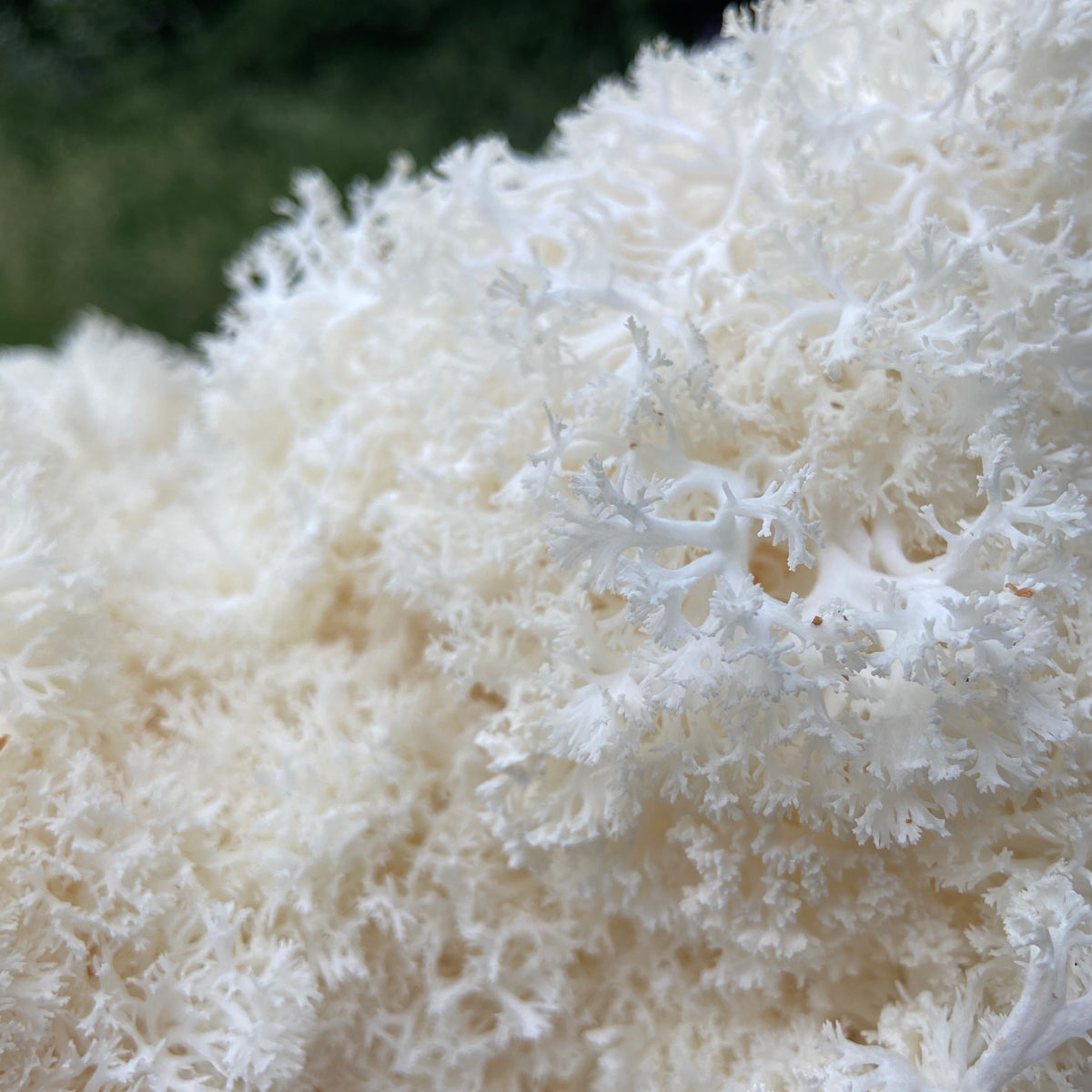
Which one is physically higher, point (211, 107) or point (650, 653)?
point (211, 107)

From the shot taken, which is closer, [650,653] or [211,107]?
[650,653]

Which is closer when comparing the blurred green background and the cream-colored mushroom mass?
the cream-colored mushroom mass

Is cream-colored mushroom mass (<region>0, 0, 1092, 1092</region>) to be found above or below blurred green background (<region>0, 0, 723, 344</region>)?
below

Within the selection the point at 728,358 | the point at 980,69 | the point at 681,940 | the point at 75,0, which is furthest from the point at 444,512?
the point at 75,0

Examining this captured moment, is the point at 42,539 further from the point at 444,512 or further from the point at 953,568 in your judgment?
the point at 953,568
